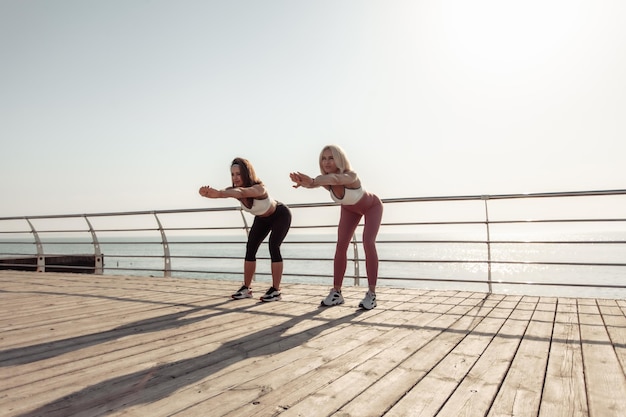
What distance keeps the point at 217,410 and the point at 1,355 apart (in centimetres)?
175

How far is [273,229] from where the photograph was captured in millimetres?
4887

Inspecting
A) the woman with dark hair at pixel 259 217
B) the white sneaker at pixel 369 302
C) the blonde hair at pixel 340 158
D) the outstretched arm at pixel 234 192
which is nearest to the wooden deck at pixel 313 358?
the white sneaker at pixel 369 302

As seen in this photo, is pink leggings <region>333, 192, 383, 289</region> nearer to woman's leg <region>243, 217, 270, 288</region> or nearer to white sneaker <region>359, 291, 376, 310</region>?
white sneaker <region>359, 291, 376, 310</region>

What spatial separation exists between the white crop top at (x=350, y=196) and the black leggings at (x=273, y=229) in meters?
0.86

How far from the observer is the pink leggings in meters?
4.34

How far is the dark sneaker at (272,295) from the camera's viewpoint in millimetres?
4688

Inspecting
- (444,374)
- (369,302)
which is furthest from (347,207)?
(444,374)

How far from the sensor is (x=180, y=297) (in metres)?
5.02

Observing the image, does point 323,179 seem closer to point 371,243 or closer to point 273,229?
point 371,243

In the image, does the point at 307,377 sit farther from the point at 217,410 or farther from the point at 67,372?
the point at 67,372

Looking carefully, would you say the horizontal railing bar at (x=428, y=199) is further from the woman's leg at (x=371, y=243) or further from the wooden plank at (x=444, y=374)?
the wooden plank at (x=444, y=374)

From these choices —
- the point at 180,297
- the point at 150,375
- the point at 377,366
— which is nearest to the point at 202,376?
the point at 150,375

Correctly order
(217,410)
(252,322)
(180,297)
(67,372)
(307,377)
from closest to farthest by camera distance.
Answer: (217,410) → (307,377) → (67,372) → (252,322) → (180,297)

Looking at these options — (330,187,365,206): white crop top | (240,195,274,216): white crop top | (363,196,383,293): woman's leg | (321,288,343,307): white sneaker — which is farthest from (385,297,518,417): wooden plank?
(240,195,274,216): white crop top
